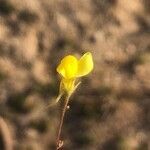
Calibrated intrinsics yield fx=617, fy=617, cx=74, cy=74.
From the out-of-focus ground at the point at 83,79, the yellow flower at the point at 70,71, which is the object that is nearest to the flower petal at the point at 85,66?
the yellow flower at the point at 70,71

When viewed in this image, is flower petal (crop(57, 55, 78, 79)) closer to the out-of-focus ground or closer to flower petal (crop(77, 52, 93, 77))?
flower petal (crop(77, 52, 93, 77))

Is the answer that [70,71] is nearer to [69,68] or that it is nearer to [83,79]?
[69,68]

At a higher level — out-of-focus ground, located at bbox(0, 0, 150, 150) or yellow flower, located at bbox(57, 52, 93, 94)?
out-of-focus ground, located at bbox(0, 0, 150, 150)

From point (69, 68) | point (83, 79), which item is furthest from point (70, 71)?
point (83, 79)

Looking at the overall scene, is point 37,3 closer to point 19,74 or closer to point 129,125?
point 19,74

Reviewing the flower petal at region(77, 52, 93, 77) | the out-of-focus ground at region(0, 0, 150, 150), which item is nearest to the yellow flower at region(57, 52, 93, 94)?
the flower petal at region(77, 52, 93, 77)

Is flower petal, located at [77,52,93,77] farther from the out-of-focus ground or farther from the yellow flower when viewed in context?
the out-of-focus ground

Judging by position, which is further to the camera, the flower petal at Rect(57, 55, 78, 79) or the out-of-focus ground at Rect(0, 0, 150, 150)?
the out-of-focus ground at Rect(0, 0, 150, 150)

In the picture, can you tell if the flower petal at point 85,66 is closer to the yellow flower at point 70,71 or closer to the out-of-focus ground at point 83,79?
the yellow flower at point 70,71

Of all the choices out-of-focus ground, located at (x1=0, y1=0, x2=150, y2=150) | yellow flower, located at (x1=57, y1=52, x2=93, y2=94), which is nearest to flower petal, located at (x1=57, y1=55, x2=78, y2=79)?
yellow flower, located at (x1=57, y1=52, x2=93, y2=94)
